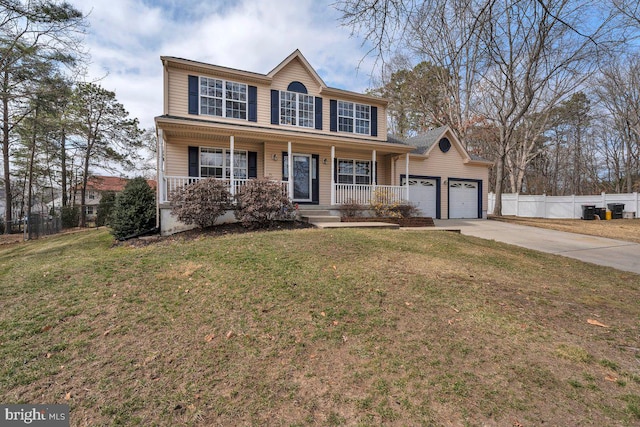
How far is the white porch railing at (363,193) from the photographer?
12.6 m

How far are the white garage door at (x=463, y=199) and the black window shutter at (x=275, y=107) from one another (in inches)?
404

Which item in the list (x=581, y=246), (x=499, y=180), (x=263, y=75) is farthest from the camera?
(x=499, y=180)

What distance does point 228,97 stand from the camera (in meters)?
12.3

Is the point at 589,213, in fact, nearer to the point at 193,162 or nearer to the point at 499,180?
the point at 499,180

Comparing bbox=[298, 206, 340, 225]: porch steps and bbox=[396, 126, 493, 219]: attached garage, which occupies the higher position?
bbox=[396, 126, 493, 219]: attached garage

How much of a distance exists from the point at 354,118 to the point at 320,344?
13269 mm

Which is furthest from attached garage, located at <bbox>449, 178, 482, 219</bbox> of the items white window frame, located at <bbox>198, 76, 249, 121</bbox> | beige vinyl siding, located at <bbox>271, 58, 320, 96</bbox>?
white window frame, located at <bbox>198, 76, 249, 121</bbox>

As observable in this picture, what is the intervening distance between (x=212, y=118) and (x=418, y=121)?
68.1ft

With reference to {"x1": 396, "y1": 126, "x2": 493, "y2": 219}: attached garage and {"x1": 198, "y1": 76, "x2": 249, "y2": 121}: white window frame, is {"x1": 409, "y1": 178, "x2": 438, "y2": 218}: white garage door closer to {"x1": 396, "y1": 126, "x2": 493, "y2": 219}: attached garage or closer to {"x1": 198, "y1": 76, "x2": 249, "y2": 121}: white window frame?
{"x1": 396, "y1": 126, "x2": 493, "y2": 219}: attached garage

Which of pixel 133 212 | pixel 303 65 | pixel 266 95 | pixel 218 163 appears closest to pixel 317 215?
pixel 218 163

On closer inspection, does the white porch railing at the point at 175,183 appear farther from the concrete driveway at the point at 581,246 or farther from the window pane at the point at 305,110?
the concrete driveway at the point at 581,246

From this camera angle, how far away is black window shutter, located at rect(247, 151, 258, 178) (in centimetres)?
1261

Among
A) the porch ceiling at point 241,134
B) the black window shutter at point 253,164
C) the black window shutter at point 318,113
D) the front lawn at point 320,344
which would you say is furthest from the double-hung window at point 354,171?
the front lawn at point 320,344

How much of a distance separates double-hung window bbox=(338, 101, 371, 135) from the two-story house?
49 millimetres
